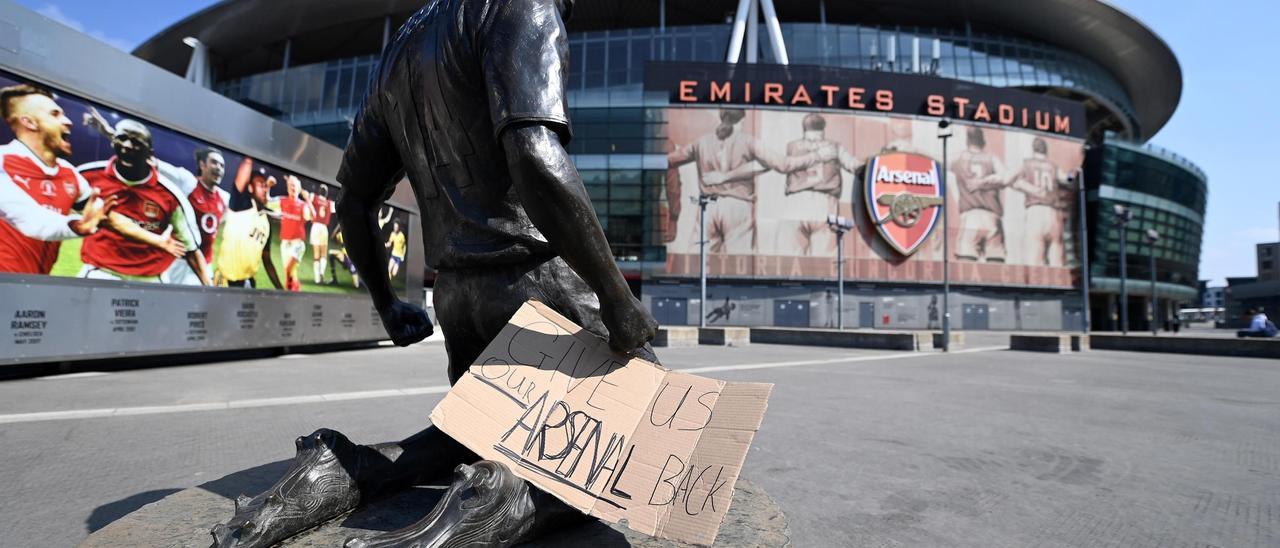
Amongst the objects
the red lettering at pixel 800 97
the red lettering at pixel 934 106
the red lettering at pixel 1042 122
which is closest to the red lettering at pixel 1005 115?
the red lettering at pixel 1042 122

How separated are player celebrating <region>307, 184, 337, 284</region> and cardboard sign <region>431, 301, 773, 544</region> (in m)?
12.8

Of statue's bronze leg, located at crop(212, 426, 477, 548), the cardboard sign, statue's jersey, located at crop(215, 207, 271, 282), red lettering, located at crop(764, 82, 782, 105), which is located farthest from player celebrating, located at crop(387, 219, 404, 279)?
red lettering, located at crop(764, 82, 782, 105)

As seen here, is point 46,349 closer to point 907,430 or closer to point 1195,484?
point 907,430

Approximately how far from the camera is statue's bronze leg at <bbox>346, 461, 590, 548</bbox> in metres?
1.30

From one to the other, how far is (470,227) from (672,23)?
52.2m

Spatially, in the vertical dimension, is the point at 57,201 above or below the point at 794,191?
below

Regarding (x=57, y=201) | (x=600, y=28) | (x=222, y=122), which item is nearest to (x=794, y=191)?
(x=600, y=28)

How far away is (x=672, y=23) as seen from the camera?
49.7m

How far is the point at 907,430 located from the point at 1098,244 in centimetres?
4386

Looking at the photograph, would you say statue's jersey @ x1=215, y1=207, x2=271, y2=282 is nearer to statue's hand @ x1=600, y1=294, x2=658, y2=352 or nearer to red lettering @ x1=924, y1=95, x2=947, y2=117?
statue's hand @ x1=600, y1=294, x2=658, y2=352

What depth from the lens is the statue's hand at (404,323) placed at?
88.2 inches

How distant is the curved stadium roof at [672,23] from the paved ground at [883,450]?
4213 cm

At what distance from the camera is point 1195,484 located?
11.6ft

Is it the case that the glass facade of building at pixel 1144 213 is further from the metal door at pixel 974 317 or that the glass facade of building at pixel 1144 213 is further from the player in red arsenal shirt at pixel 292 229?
the player in red arsenal shirt at pixel 292 229
